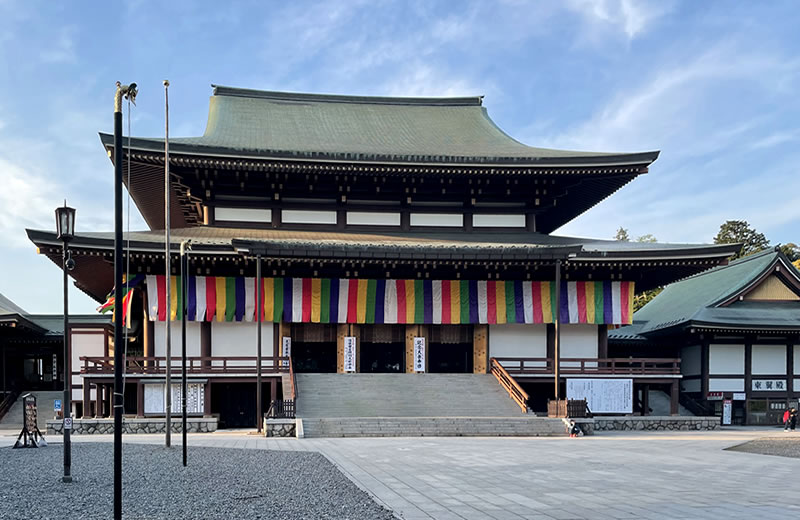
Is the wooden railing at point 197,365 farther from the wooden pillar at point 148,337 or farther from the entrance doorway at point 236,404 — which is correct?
the entrance doorway at point 236,404

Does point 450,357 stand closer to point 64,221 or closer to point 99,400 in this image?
point 99,400

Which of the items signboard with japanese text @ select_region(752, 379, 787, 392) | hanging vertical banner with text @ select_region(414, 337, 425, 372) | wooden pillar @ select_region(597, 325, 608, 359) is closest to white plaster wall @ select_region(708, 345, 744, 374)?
signboard with japanese text @ select_region(752, 379, 787, 392)

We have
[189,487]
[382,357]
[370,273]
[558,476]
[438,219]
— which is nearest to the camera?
[189,487]

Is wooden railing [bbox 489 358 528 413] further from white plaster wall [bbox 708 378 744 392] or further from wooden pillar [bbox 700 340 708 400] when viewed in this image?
white plaster wall [bbox 708 378 744 392]

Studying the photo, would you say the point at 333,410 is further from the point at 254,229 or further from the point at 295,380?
the point at 254,229

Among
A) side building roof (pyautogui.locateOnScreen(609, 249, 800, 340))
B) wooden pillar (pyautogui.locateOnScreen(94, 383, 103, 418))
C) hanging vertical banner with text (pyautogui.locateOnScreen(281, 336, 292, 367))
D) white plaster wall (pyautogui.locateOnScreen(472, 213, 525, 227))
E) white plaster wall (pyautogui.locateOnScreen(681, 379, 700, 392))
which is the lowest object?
white plaster wall (pyautogui.locateOnScreen(681, 379, 700, 392))

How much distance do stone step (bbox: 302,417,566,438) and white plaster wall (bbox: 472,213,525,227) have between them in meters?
11.1

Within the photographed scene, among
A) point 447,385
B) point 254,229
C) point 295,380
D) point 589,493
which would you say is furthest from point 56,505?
point 254,229

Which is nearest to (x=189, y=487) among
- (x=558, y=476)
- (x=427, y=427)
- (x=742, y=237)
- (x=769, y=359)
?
(x=558, y=476)

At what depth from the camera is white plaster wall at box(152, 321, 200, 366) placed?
1213 inches

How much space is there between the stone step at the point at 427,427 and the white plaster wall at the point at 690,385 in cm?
1291

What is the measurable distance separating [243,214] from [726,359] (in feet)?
78.3

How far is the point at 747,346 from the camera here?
1407 inches

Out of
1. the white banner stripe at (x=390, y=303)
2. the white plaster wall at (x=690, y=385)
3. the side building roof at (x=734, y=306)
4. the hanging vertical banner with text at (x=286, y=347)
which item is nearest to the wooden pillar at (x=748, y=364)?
the side building roof at (x=734, y=306)
